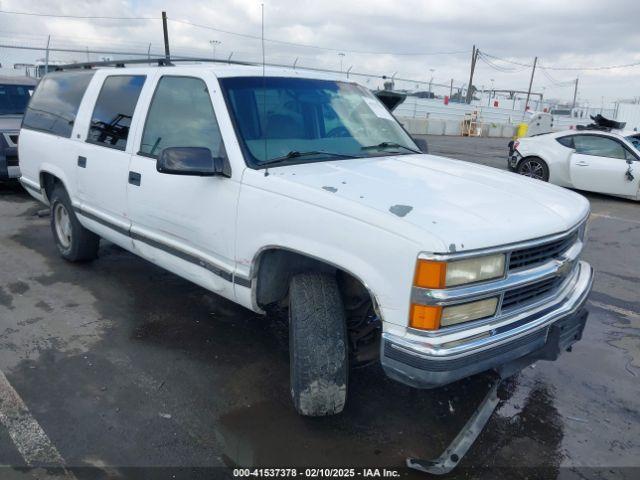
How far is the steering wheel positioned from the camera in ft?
11.8

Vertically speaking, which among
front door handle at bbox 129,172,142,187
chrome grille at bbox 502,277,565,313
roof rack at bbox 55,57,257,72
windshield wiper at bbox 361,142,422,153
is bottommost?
chrome grille at bbox 502,277,565,313

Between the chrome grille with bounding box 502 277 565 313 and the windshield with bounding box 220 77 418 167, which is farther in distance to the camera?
the windshield with bounding box 220 77 418 167

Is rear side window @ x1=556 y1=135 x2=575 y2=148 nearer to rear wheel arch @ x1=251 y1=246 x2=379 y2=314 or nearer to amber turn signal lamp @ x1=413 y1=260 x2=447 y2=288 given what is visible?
rear wheel arch @ x1=251 y1=246 x2=379 y2=314

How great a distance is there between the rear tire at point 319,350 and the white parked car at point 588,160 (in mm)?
9302

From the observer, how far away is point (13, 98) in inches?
368

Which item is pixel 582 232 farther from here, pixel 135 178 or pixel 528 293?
A: pixel 135 178

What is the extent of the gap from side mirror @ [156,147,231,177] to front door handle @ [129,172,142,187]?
0.82 m

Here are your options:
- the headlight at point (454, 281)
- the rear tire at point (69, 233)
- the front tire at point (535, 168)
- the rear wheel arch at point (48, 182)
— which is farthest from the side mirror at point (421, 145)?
the front tire at point (535, 168)

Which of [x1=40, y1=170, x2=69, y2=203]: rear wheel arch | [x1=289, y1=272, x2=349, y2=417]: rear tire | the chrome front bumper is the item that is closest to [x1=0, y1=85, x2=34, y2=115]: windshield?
[x1=40, y1=170, x2=69, y2=203]: rear wheel arch

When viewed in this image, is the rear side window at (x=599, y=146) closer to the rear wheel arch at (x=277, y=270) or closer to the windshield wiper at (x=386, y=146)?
the windshield wiper at (x=386, y=146)

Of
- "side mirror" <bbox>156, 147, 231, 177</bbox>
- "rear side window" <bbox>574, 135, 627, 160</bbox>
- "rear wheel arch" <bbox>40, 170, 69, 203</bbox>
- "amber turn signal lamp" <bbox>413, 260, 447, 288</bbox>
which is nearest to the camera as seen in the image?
"amber turn signal lamp" <bbox>413, 260, 447, 288</bbox>

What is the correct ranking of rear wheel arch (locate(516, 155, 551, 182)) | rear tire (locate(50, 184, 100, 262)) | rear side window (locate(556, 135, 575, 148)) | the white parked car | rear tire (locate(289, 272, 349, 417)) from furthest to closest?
rear wheel arch (locate(516, 155, 551, 182)) < rear side window (locate(556, 135, 575, 148)) < the white parked car < rear tire (locate(50, 184, 100, 262)) < rear tire (locate(289, 272, 349, 417))

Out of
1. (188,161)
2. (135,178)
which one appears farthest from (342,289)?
(135,178)

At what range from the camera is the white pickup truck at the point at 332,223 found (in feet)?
7.79
